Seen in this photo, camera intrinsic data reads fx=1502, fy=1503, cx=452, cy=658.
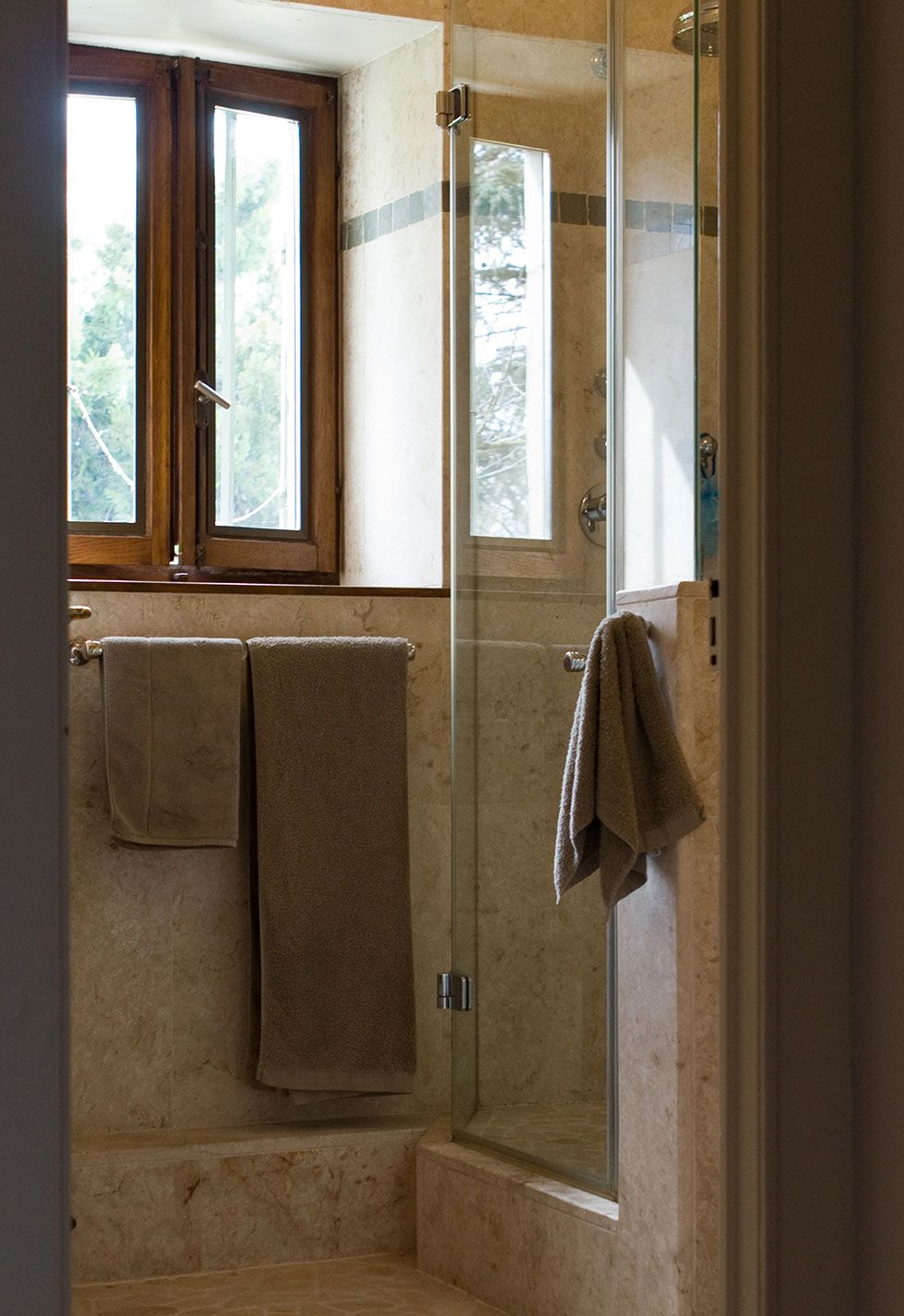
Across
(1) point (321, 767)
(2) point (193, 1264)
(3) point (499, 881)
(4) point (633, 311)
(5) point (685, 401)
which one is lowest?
(2) point (193, 1264)

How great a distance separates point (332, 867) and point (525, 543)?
0.69 meters

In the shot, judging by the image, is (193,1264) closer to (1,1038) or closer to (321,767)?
(321,767)

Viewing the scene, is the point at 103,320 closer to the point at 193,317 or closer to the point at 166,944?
the point at 193,317

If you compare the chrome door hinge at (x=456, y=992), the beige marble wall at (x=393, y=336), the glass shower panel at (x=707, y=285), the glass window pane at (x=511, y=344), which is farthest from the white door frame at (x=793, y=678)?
the beige marble wall at (x=393, y=336)

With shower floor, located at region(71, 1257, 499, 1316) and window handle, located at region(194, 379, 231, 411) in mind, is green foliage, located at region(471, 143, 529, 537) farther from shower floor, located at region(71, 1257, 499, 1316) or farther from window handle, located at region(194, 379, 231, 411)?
shower floor, located at region(71, 1257, 499, 1316)

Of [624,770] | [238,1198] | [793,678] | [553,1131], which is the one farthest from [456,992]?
[793,678]

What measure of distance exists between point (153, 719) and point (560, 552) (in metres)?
0.78

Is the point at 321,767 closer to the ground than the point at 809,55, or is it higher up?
closer to the ground

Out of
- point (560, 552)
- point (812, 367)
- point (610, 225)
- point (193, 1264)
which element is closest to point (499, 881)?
point (560, 552)

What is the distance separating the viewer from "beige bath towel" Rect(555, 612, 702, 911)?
2047 mm

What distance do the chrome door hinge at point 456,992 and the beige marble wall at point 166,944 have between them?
24cm

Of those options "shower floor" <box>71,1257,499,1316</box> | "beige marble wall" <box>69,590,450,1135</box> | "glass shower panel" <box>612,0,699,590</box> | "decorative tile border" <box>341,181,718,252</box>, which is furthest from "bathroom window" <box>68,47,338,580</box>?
"shower floor" <box>71,1257,499,1316</box>

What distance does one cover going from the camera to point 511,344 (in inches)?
105

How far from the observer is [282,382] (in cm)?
323
